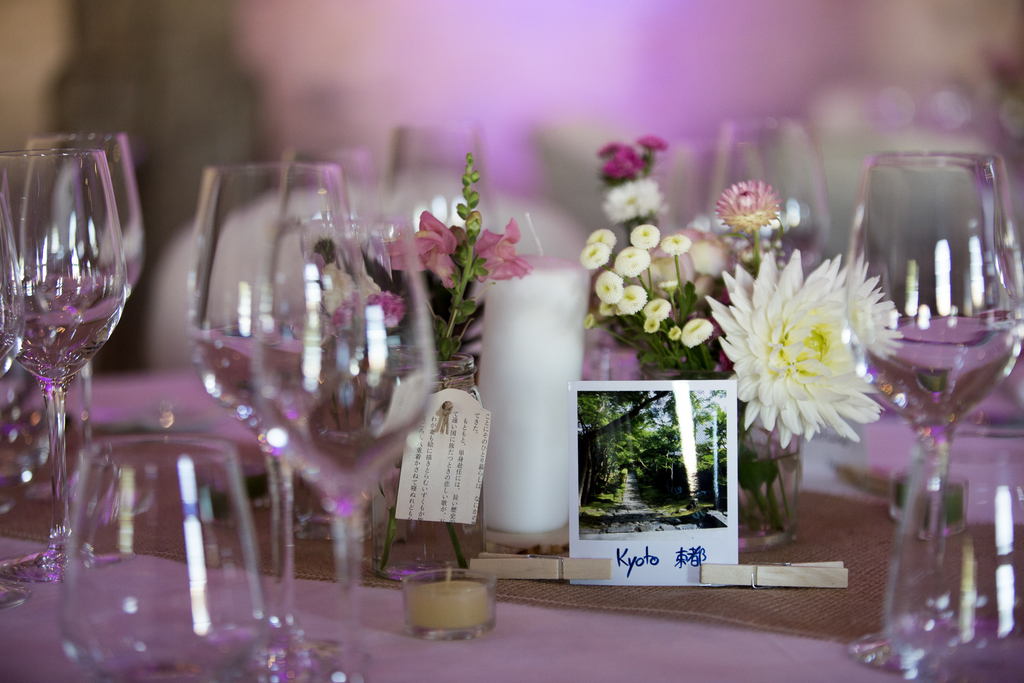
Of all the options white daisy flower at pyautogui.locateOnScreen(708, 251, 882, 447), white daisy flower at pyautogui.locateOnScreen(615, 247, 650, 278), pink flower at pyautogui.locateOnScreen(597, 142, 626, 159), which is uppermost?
pink flower at pyautogui.locateOnScreen(597, 142, 626, 159)

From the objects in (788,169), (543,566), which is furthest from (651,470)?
(788,169)

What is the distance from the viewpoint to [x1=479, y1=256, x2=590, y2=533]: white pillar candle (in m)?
0.84

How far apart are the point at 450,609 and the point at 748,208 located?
0.43 meters

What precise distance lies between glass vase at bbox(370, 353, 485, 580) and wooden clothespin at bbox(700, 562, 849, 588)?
0.62ft

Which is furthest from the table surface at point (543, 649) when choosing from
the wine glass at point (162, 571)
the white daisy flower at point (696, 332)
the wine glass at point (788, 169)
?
the wine glass at point (788, 169)

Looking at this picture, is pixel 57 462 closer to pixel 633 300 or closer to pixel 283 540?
pixel 283 540

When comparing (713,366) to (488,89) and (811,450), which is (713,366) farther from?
(488,89)

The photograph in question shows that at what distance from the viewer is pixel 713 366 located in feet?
2.80

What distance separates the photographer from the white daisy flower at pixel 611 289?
0.82 meters

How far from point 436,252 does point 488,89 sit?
8.51ft

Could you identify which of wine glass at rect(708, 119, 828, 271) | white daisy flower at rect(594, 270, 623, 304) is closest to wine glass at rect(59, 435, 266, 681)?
white daisy flower at rect(594, 270, 623, 304)

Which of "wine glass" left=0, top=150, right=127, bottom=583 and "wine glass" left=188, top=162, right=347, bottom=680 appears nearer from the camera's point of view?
"wine glass" left=188, top=162, right=347, bottom=680

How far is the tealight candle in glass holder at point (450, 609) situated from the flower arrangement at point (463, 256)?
8.6 inches

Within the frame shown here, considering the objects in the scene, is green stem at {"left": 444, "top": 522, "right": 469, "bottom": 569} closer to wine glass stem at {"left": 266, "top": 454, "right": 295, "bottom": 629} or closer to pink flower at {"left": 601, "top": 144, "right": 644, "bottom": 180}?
wine glass stem at {"left": 266, "top": 454, "right": 295, "bottom": 629}
